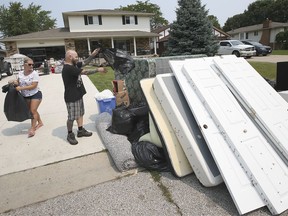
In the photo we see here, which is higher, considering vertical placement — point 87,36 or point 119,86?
point 87,36

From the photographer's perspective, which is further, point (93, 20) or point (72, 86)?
point (93, 20)

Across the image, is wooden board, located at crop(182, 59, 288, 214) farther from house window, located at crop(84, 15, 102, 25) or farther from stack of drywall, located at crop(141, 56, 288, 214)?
house window, located at crop(84, 15, 102, 25)

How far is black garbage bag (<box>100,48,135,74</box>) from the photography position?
13.8ft

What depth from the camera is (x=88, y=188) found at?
278 centimetres

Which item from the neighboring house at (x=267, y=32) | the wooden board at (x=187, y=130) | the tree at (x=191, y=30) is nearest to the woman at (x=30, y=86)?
the wooden board at (x=187, y=130)

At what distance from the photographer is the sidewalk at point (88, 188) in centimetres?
240

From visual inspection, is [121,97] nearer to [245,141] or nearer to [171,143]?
[171,143]

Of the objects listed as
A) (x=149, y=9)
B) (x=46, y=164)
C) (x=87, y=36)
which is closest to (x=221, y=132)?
(x=46, y=164)

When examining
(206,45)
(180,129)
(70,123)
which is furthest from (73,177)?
(206,45)

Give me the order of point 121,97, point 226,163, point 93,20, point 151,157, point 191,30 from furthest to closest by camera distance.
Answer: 1. point 93,20
2. point 191,30
3. point 121,97
4. point 151,157
5. point 226,163

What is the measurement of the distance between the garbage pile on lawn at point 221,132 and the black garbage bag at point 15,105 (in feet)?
6.47

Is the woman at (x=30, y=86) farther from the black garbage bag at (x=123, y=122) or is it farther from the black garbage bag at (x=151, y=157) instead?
the black garbage bag at (x=151, y=157)

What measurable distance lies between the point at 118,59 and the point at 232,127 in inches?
95.2

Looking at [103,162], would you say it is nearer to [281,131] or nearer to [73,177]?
[73,177]
